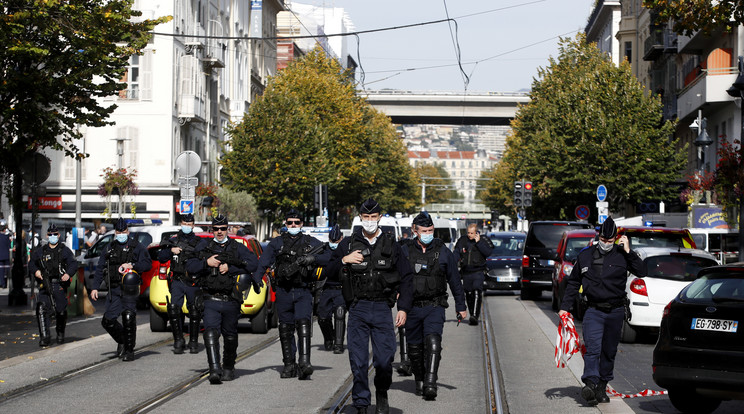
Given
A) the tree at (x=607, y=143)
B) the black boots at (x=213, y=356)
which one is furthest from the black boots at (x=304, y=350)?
the tree at (x=607, y=143)

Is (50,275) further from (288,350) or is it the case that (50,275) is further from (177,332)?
(288,350)

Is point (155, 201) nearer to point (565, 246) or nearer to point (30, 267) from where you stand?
point (565, 246)

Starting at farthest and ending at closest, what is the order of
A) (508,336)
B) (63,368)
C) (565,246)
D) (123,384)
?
(565,246)
(508,336)
(63,368)
(123,384)

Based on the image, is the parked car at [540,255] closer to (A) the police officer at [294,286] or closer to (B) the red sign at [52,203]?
(A) the police officer at [294,286]

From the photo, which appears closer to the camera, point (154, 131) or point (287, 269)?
point (287, 269)

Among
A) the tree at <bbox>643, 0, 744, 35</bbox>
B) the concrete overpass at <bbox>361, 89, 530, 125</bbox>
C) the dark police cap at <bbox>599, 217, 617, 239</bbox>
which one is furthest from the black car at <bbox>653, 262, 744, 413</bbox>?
the concrete overpass at <bbox>361, 89, 530, 125</bbox>

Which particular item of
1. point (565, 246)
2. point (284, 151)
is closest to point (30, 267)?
point (565, 246)

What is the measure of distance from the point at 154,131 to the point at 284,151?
8.05 m

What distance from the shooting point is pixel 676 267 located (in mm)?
17641

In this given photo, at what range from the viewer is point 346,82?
71.8m

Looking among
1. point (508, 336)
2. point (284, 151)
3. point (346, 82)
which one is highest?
point (346, 82)

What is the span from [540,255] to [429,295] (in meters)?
19.0

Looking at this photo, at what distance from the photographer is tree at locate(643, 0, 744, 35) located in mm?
17516

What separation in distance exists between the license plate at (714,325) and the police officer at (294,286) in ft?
14.3
